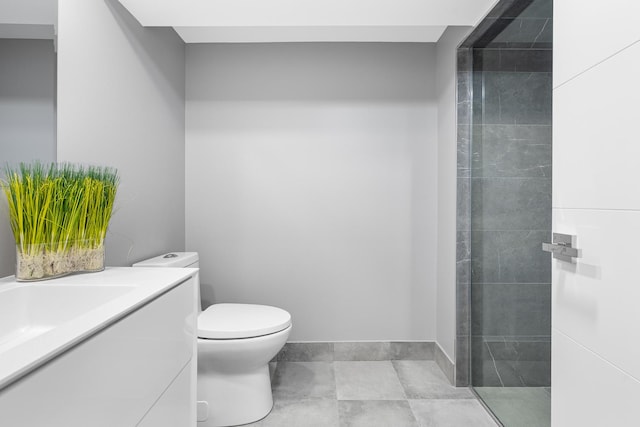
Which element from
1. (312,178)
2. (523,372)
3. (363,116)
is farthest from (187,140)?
(523,372)

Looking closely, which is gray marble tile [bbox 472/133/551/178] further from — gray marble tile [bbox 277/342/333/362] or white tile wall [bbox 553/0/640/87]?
gray marble tile [bbox 277/342/333/362]

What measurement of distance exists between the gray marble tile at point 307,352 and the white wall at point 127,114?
3.33ft

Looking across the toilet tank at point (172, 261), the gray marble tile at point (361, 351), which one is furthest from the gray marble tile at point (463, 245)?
the toilet tank at point (172, 261)

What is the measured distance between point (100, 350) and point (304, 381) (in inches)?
68.5

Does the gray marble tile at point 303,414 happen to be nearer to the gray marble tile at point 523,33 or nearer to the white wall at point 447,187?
the white wall at point 447,187

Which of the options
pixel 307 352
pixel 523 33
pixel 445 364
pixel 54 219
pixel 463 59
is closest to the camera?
pixel 54 219

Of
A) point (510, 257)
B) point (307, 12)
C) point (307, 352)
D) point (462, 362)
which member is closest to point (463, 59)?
point (307, 12)

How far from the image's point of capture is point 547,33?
1.45m

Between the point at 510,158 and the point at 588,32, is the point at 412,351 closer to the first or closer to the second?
the point at 510,158

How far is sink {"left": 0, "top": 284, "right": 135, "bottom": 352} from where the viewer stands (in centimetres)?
105

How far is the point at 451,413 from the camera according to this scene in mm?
2012

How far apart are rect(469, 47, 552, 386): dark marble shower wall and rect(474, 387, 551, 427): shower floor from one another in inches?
1.5

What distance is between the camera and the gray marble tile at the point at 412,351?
2.67m

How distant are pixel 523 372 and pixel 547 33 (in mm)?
1336
